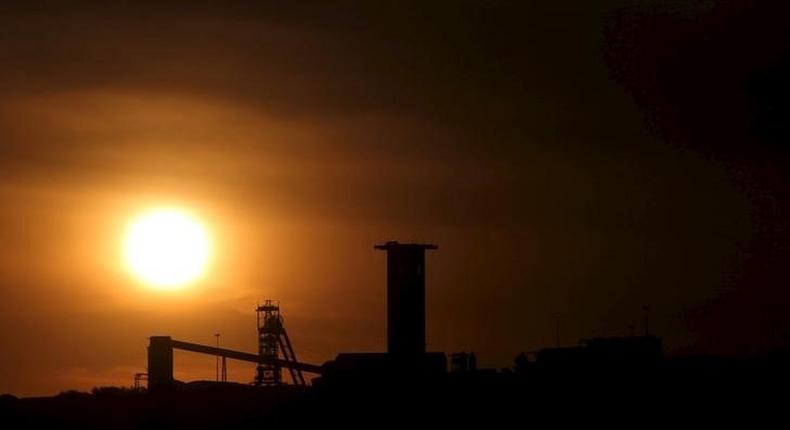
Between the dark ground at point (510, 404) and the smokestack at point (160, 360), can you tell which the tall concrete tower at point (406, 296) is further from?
the smokestack at point (160, 360)

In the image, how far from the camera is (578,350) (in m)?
69.9

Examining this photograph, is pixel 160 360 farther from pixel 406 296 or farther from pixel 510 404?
pixel 510 404

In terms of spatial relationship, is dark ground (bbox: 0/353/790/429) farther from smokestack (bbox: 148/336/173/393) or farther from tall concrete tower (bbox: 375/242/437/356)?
smokestack (bbox: 148/336/173/393)

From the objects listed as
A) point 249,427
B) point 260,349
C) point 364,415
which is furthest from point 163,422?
point 260,349

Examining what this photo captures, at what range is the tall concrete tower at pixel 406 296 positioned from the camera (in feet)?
255

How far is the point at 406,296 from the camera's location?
7800cm

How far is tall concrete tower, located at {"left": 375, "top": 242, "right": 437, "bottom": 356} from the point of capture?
77875mm

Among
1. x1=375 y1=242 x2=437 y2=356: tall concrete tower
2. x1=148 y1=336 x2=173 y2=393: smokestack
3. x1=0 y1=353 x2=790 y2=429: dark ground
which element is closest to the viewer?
x1=0 y1=353 x2=790 y2=429: dark ground

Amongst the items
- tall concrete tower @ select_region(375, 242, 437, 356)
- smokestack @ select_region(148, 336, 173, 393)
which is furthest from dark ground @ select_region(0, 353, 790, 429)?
smokestack @ select_region(148, 336, 173, 393)

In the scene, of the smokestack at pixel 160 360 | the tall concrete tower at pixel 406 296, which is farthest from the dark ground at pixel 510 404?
the smokestack at pixel 160 360

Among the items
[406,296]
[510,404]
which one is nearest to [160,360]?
[406,296]

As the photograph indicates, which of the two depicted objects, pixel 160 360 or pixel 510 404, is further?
pixel 160 360

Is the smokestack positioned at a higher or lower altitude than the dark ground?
higher

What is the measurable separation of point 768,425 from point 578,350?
14.4 m
